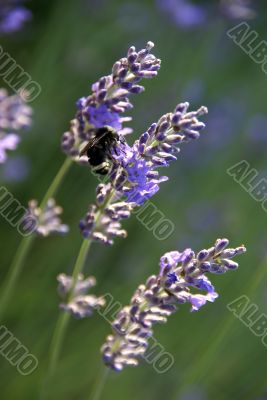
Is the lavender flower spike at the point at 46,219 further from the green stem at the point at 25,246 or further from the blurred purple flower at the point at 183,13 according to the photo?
the blurred purple flower at the point at 183,13

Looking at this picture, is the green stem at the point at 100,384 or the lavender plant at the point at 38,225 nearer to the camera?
the green stem at the point at 100,384

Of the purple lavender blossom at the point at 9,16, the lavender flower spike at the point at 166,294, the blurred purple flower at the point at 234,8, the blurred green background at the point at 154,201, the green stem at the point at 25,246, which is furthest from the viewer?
the blurred purple flower at the point at 234,8

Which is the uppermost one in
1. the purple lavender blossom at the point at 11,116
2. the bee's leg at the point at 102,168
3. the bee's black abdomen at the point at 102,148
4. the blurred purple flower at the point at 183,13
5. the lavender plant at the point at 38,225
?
the blurred purple flower at the point at 183,13

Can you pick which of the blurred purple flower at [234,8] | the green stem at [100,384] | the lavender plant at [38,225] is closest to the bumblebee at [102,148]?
the lavender plant at [38,225]

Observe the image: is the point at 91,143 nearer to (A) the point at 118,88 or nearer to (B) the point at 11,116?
(A) the point at 118,88

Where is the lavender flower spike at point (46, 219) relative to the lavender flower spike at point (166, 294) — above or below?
above
